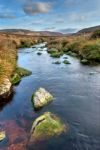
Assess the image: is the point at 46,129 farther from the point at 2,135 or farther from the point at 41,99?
the point at 41,99

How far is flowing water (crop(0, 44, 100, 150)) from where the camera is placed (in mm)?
13633

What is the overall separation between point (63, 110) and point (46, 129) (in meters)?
3.79

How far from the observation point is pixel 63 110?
59.2ft

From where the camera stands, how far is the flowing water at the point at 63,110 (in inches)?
537

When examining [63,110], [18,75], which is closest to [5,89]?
[63,110]

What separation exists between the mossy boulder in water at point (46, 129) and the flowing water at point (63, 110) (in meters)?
0.41

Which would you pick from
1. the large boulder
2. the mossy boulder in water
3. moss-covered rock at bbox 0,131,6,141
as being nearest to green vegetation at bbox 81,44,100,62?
the large boulder

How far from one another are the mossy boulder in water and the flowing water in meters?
0.41

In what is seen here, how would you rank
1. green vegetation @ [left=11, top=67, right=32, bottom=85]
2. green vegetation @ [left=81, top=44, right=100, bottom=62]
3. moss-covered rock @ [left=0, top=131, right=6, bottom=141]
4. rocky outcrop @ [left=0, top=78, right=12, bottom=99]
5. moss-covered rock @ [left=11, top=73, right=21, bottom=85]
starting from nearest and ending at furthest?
moss-covered rock @ [left=0, top=131, right=6, bottom=141]
rocky outcrop @ [left=0, top=78, right=12, bottom=99]
moss-covered rock @ [left=11, top=73, right=21, bottom=85]
green vegetation @ [left=11, top=67, right=32, bottom=85]
green vegetation @ [left=81, top=44, right=100, bottom=62]

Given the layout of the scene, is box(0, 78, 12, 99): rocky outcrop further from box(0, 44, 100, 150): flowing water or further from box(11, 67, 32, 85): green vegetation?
box(11, 67, 32, 85): green vegetation

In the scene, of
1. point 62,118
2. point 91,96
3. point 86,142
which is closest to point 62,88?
point 91,96

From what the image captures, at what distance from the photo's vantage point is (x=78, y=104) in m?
19.1

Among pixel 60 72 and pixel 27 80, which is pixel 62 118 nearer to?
pixel 27 80

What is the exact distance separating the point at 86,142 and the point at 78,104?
18.8ft
